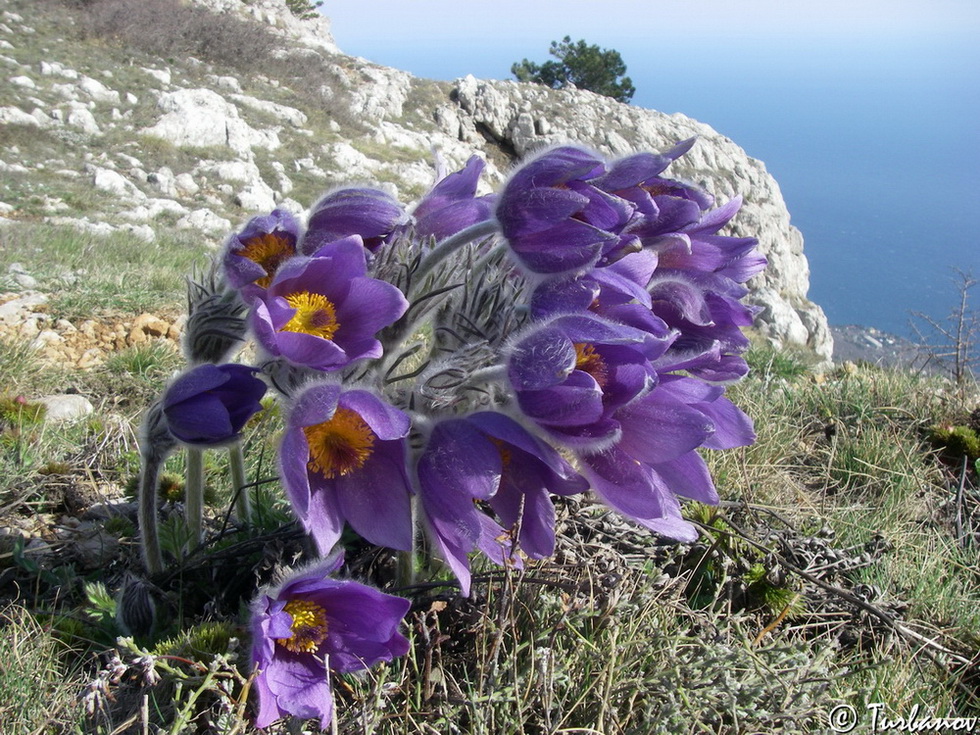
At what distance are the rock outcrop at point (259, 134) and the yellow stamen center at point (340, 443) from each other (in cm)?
385

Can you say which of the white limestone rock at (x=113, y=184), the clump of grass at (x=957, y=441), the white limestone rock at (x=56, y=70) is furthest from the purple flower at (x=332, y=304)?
the white limestone rock at (x=56, y=70)

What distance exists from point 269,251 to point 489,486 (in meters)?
0.59

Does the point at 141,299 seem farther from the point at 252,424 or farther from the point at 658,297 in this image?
the point at 658,297

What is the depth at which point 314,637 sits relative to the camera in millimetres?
1201

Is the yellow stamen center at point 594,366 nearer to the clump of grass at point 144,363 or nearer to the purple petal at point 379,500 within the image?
the purple petal at point 379,500

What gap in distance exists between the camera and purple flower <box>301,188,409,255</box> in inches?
50.3

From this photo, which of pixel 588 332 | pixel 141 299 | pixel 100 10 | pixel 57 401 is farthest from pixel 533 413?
pixel 100 10

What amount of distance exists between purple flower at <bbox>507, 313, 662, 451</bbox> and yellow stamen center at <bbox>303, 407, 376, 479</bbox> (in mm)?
246

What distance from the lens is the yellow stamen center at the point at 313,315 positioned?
3.83 ft

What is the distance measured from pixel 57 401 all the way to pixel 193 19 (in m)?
25.4

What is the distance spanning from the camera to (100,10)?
70.0ft

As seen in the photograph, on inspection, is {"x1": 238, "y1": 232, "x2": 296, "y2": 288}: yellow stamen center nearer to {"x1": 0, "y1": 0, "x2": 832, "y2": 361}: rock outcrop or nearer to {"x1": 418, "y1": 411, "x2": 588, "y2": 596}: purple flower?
{"x1": 418, "y1": 411, "x2": 588, "y2": 596}: purple flower

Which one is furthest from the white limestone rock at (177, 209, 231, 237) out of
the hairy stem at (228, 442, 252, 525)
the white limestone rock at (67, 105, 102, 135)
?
the hairy stem at (228, 442, 252, 525)

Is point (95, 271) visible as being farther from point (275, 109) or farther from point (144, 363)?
point (275, 109)
